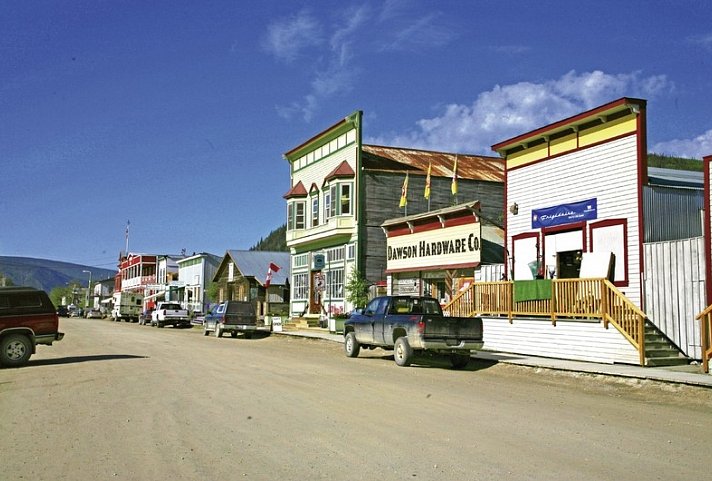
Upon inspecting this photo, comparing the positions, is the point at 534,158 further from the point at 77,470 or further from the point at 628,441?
the point at 77,470

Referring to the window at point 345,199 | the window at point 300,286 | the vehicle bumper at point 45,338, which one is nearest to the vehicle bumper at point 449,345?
the vehicle bumper at point 45,338

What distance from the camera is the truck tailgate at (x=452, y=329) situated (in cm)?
1889

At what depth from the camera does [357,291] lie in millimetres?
35562

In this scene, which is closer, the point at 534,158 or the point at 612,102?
the point at 612,102

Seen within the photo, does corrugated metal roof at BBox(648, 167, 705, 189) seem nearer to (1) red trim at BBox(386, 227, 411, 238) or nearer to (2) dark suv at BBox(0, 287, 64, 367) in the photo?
(1) red trim at BBox(386, 227, 411, 238)

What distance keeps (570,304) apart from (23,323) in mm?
15201

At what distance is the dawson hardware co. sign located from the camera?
94.4 feet

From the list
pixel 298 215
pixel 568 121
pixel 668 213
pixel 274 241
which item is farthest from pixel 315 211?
pixel 274 241

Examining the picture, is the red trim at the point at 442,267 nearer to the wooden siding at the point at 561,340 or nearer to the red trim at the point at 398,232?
the red trim at the point at 398,232

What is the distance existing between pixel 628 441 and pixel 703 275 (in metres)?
10.8

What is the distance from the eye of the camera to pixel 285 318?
46094mm

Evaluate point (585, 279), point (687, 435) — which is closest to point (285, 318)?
point (585, 279)

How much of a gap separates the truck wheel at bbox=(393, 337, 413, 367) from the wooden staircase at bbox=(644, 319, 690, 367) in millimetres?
6078

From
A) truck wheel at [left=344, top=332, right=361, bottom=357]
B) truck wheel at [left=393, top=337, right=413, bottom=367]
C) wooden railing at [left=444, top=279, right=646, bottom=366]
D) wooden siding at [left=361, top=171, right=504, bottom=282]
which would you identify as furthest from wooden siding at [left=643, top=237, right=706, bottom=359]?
wooden siding at [left=361, top=171, right=504, bottom=282]
